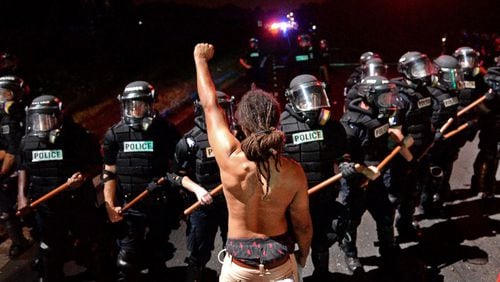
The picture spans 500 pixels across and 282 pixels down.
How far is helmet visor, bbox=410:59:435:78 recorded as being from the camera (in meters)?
6.16

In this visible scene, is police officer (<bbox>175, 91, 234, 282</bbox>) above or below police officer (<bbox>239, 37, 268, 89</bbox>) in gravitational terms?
below

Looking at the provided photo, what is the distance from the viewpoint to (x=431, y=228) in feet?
20.7

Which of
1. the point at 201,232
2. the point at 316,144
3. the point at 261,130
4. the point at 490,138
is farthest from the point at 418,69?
the point at 261,130

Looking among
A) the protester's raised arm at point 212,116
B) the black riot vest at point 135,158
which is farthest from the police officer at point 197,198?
the protester's raised arm at point 212,116

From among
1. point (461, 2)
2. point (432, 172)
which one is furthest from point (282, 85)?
point (461, 2)

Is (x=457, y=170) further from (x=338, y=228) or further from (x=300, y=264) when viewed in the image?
(x=300, y=264)

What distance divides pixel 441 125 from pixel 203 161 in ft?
12.8

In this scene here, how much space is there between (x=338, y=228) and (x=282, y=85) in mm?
11509

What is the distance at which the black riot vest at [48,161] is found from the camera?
476 cm

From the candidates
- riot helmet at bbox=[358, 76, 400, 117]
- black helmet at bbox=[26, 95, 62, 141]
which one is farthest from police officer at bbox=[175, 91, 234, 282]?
riot helmet at bbox=[358, 76, 400, 117]

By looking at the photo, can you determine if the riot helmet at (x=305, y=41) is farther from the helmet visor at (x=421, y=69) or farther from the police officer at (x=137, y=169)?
the police officer at (x=137, y=169)

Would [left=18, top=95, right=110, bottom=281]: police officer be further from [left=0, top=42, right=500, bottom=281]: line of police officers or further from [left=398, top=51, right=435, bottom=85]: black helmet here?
[left=398, top=51, right=435, bottom=85]: black helmet

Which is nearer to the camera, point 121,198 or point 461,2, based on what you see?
point 121,198

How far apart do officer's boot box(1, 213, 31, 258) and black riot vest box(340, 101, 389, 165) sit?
4.57 m
